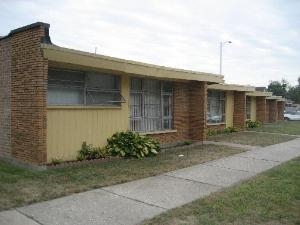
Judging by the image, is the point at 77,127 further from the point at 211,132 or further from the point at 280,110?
Result: the point at 280,110

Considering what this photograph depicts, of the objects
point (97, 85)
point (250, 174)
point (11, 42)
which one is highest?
point (11, 42)

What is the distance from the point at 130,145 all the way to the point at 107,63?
101 inches

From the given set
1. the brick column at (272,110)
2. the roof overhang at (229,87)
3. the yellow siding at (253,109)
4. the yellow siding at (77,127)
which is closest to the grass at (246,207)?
the yellow siding at (77,127)

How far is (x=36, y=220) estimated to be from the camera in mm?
5676

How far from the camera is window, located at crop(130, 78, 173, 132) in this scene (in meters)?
13.3

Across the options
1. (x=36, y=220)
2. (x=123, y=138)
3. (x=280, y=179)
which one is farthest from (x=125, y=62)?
(x=36, y=220)

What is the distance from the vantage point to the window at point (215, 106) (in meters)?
21.4

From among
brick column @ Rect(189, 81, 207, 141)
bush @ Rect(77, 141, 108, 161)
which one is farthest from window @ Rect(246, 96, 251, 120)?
bush @ Rect(77, 141, 108, 161)

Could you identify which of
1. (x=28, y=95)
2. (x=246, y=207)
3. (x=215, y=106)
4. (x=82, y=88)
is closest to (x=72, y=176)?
(x=28, y=95)

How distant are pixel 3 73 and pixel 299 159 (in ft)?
29.6

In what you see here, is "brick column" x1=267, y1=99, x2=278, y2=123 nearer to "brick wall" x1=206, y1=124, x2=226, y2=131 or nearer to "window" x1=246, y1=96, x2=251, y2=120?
"window" x1=246, y1=96, x2=251, y2=120

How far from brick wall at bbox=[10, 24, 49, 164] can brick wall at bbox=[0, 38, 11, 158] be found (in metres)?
0.24

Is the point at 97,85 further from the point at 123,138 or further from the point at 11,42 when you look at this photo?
the point at 11,42

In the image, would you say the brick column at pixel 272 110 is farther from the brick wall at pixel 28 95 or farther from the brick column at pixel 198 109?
the brick wall at pixel 28 95
